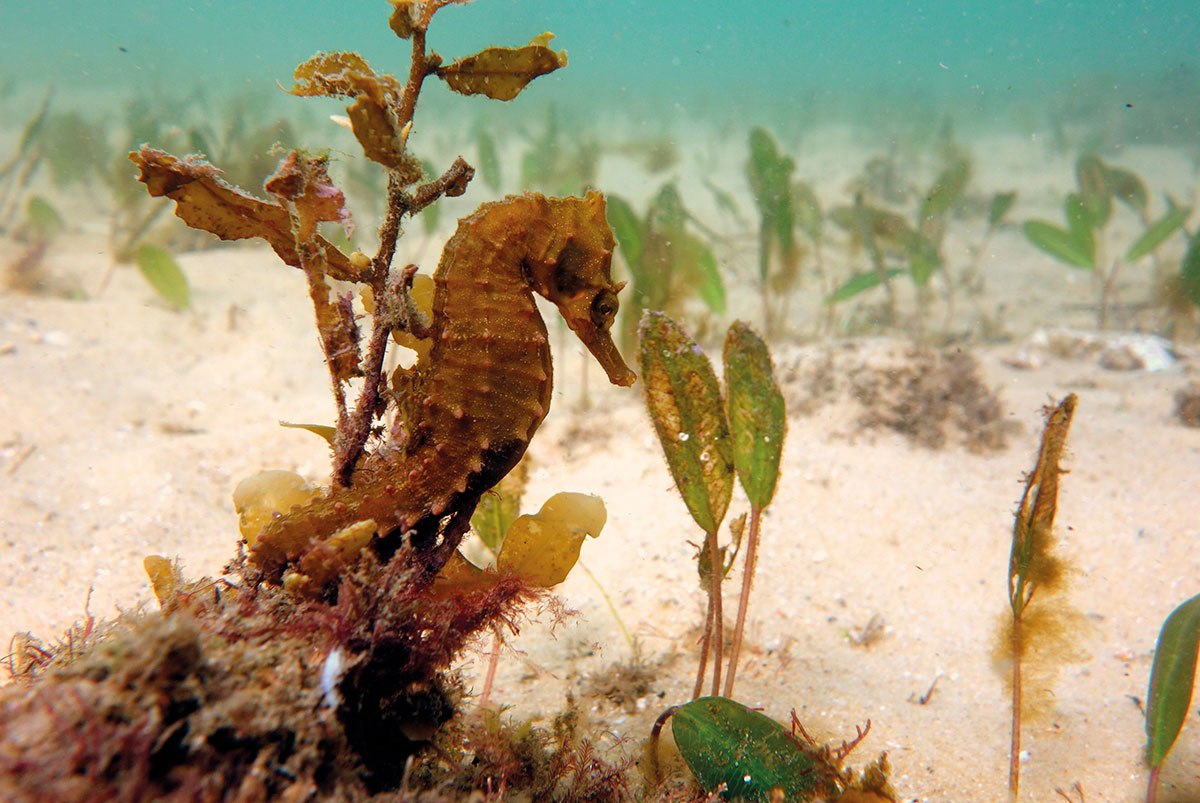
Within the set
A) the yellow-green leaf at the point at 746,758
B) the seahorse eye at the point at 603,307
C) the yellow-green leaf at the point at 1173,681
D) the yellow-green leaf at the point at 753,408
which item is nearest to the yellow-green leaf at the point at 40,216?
the seahorse eye at the point at 603,307

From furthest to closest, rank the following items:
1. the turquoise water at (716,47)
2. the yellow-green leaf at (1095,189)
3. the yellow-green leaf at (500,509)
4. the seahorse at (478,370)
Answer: the turquoise water at (716,47)
the yellow-green leaf at (1095,189)
the yellow-green leaf at (500,509)
the seahorse at (478,370)

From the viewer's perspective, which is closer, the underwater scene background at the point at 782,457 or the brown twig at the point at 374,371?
the brown twig at the point at 374,371

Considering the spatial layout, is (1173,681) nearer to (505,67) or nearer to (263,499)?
(505,67)

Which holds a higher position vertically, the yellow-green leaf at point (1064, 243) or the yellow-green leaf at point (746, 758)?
the yellow-green leaf at point (1064, 243)

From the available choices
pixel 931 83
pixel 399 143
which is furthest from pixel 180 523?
pixel 931 83

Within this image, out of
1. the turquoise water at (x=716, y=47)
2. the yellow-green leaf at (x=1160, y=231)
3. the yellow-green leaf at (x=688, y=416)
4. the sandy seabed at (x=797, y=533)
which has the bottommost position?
the sandy seabed at (x=797, y=533)

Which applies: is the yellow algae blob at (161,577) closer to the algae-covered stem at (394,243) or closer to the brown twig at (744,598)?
Result: the algae-covered stem at (394,243)
